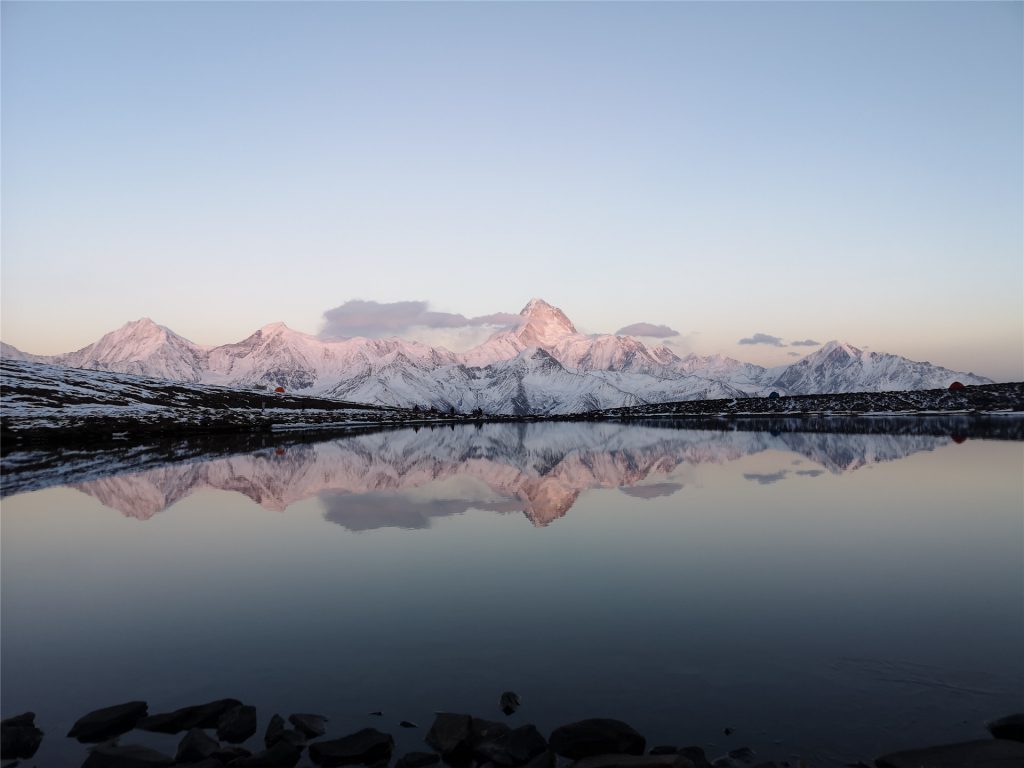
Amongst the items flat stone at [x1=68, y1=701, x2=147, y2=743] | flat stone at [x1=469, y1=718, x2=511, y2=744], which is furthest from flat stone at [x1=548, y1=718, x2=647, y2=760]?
flat stone at [x1=68, y1=701, x2=147, y2=743]

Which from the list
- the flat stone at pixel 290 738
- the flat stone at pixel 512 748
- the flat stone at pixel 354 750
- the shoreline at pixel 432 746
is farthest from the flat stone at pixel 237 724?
the flat stone at pixel 512 748

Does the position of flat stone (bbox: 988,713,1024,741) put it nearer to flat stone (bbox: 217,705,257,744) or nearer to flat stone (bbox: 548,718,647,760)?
flat stone (bbox: 548,718,647,760)

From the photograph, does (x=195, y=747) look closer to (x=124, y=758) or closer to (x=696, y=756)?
(x=124, y=758)

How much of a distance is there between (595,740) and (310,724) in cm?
570

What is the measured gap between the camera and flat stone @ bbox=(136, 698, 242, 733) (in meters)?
13.1

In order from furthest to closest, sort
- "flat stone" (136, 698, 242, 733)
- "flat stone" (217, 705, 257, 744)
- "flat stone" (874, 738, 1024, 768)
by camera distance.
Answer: "flat stone" (136, 698, 242, 733), "flat stone" (217, 705, 257, 744), "flat stone" (874, 738, 1024, 768)

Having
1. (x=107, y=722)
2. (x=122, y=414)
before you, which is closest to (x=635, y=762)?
(x=107, y=722)

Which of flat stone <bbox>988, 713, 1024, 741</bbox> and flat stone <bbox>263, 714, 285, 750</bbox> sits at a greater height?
flat stone <bbox>988, 713, 1024, 741</bbox>

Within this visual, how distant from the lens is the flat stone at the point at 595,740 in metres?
11.9

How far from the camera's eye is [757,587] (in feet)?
70.7

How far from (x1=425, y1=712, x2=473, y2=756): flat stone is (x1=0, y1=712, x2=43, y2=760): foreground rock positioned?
768 cm

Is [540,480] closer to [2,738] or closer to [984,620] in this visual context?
[984,620]

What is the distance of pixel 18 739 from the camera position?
12383 mm

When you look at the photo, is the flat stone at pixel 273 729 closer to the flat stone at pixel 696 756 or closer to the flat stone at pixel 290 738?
the flat stone at pixel 290 738
